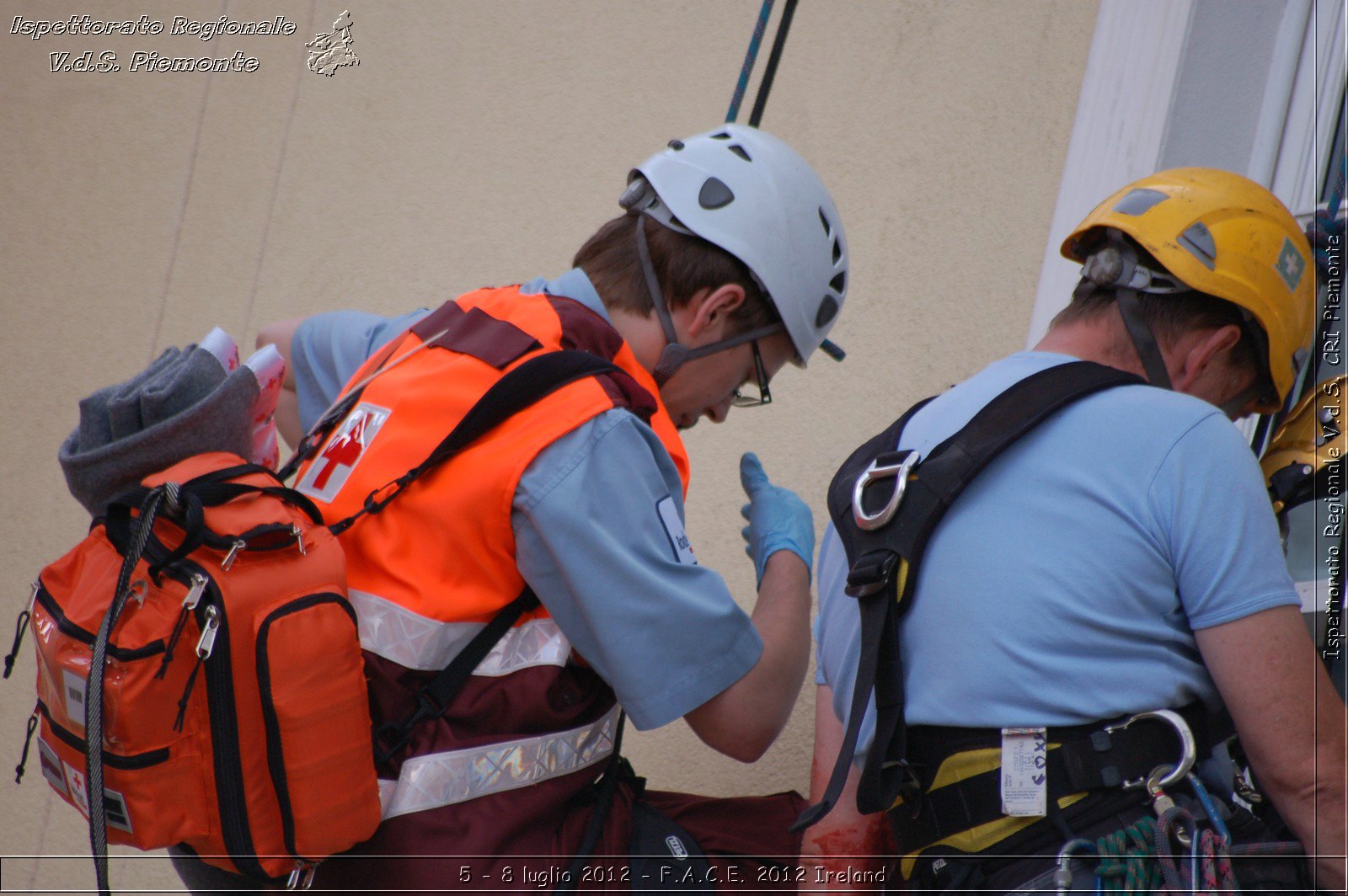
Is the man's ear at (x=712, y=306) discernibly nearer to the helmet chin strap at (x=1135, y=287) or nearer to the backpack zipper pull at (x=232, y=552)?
the helmet chin strap at (x=1135, y=287)

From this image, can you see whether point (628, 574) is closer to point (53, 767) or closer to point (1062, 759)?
point (1062, 759)

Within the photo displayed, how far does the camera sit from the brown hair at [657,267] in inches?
67.8

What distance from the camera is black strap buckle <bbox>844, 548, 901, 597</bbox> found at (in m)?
1.41

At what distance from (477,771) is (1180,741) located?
86cm

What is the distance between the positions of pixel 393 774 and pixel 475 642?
0.64 feet

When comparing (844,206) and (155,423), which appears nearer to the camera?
(155,423)

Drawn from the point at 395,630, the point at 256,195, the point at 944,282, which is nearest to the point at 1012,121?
the point at 944,282

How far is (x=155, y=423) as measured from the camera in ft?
4.81

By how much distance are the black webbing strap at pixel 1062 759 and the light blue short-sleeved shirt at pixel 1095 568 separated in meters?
0.02

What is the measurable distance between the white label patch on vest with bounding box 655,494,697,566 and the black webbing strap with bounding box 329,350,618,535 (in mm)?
191

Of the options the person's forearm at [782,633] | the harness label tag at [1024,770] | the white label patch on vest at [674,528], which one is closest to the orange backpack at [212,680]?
the white label patch on vest at [674,528]

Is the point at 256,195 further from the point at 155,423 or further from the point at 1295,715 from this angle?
the point at 1295,715

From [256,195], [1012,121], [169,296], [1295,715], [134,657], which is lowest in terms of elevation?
[134,657]

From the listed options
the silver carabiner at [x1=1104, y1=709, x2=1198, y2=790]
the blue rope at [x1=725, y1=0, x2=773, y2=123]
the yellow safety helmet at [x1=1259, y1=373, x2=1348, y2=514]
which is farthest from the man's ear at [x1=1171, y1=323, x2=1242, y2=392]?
the blue rope at [x1=725, y1=0, x2=773, y2=123]
